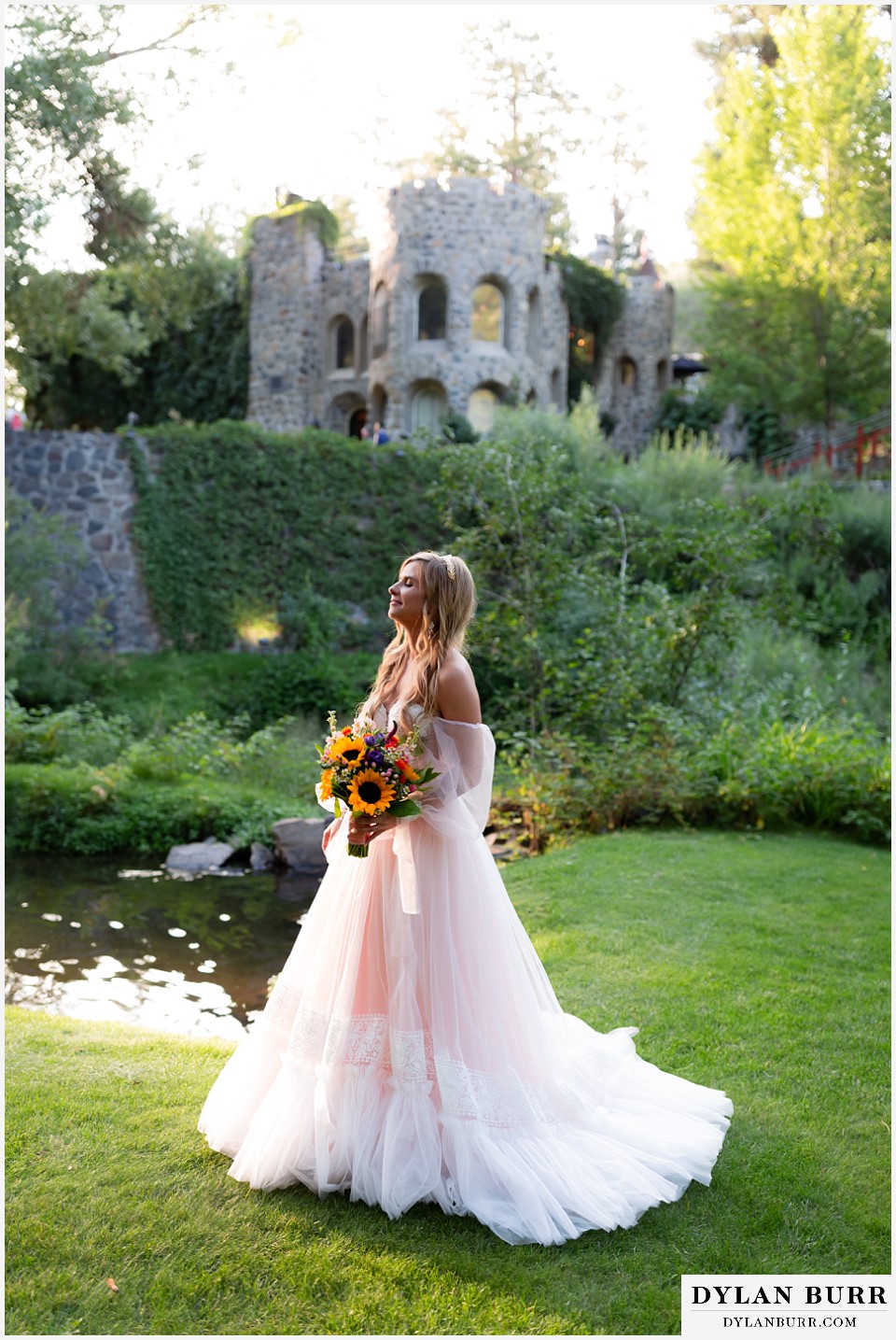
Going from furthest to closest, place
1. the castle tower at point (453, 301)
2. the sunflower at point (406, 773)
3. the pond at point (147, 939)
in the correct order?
the castle tower at point (453, 301)
the pond at point (147, 939)
the sunflower at point (406, 773)

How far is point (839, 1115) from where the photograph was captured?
3.99 meters

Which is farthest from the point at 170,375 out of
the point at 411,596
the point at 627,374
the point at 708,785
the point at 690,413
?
the point at 411,596

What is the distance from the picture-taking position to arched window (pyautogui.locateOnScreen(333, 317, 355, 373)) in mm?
25234

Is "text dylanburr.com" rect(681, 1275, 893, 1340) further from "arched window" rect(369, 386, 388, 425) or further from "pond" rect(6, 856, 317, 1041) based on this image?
"arched window" rect(369, 386, 388, 425)

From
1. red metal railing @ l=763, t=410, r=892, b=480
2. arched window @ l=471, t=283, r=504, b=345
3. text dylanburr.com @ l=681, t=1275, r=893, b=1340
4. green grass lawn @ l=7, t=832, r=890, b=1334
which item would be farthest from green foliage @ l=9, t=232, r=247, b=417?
text dylanburr.com @ l=681, t=1275, r=893, b=1340

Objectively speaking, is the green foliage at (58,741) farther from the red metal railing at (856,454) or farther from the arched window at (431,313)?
the arched window at (431,313)

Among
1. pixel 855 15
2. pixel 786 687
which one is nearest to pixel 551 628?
pixel 786 687

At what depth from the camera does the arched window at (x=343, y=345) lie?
993 inches

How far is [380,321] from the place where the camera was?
78.1ft

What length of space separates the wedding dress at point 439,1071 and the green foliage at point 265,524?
13.5 metres

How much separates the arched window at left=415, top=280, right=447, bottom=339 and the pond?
17655 millimetres

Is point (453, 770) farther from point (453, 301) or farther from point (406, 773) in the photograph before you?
point (453, 301)

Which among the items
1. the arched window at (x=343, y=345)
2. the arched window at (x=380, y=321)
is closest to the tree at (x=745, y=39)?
the arched window at (x=380, y=321)

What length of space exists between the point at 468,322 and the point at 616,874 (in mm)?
18252
